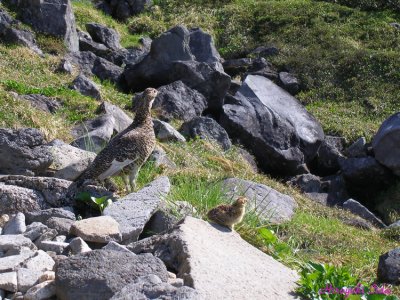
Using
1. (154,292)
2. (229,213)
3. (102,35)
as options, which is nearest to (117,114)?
(229,213)

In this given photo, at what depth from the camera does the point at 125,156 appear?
10547 mm

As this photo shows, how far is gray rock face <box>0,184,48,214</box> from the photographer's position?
30.3ft

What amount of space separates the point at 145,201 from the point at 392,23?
2368cm

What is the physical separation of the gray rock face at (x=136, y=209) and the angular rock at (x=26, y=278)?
1.71 m

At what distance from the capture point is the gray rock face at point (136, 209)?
870 centimetres

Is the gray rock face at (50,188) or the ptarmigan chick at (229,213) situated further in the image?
the gray rock face at (50,188)

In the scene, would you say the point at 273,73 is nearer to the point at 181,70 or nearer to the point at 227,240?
the point at 181,70

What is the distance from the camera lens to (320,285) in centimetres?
723

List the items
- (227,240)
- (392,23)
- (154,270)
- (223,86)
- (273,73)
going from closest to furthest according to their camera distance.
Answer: (154,270) → (227,240) → (223,86) → (273,73) → (392,23)

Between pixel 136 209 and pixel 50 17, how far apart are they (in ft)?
50.7

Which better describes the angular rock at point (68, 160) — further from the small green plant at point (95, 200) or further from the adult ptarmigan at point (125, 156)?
the small green plant at point (95, 200)

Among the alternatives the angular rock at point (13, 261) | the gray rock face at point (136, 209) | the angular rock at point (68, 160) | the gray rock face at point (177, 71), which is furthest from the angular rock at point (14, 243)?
the gray rock face at point (177, 71)

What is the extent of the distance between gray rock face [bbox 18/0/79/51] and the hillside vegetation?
455 mm

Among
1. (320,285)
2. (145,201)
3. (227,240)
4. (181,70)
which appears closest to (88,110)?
(181,70)
